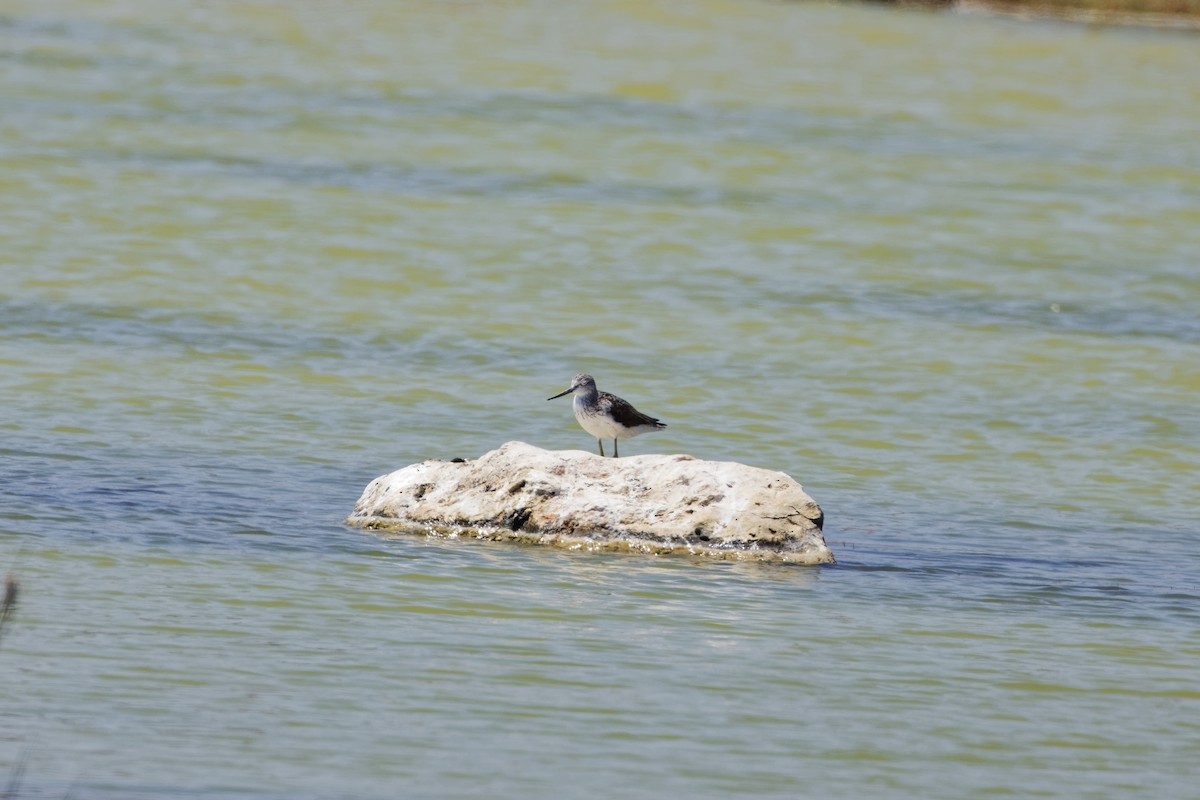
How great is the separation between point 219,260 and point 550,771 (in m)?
15.5

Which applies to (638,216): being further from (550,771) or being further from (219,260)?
(550,771)

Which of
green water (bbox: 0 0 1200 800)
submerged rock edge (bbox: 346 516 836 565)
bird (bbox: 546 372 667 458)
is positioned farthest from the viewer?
bird (bbox: 546 372 667 458)

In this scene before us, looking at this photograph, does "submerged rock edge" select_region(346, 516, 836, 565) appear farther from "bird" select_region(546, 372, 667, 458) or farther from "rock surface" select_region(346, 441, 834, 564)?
"bird" select_region(546, 372, 667, 458)

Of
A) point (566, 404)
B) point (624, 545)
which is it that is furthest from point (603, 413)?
point (566, 404)

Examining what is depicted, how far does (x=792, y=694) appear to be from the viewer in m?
9.12

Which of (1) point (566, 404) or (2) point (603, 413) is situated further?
(1) point (566, 404)

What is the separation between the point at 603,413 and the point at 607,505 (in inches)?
33.1

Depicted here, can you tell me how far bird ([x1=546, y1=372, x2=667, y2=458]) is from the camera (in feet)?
40.1

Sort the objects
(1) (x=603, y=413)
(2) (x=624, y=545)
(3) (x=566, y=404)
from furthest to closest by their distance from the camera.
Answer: (3) (x=566, y=404) < (1) (x=603, y=413) < (2) (x=624, y=545)

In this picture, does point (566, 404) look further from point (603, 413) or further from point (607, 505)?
point (607, 505)

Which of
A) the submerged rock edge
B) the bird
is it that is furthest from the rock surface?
the bird

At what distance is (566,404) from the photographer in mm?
16656

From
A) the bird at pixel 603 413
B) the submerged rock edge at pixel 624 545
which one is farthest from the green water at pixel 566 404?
the bird at pixel 603 413

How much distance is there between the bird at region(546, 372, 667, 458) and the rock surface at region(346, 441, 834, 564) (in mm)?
347
